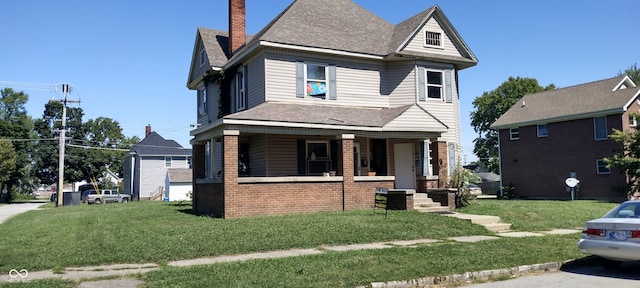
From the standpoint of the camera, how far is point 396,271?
8.62 metres

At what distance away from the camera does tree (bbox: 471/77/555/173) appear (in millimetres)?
59750

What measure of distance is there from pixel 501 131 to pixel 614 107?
9.89 meters

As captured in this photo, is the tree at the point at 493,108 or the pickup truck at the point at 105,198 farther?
the tree at the point at 493,108

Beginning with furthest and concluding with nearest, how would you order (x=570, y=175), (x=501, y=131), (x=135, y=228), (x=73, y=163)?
(x=73, y=163) → (x=501, y=131) → (x=570, y=175) → (x=135, y=228)

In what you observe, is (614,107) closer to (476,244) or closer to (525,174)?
(525,174)

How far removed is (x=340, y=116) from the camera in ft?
63.3

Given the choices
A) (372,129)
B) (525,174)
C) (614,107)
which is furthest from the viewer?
(525,174)

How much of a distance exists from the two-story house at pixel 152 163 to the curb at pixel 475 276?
4627 cm

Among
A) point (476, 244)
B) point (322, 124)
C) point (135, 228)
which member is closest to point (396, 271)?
point (476, 244)

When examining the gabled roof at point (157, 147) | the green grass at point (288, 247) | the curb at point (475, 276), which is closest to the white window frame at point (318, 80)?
the green grass at point (288, 247)

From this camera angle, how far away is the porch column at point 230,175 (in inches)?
621

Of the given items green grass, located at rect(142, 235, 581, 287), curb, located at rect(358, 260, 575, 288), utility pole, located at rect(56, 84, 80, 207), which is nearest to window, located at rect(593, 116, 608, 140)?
green grass, located at rect(142, 235, 581, 287)

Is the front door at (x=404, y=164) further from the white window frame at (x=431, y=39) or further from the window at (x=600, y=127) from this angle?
the window at (x=600, y=127)

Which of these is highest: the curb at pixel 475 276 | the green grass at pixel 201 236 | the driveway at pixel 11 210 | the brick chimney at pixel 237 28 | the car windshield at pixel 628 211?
the brick chimney at pixel 237 28
